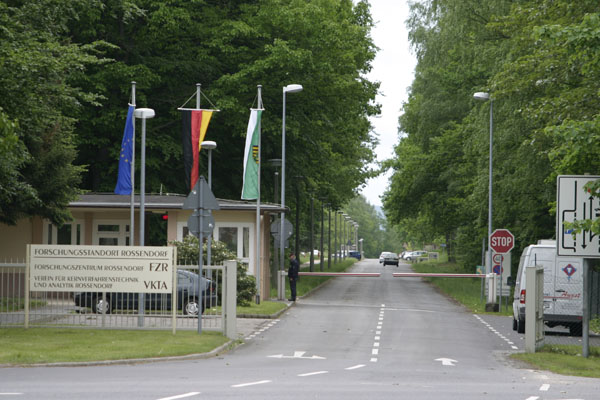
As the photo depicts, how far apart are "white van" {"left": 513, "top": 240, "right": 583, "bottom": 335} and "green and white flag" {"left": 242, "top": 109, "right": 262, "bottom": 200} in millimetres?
11564

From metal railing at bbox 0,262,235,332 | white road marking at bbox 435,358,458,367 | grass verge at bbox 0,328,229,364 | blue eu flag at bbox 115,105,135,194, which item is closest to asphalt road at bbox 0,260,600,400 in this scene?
white road marking at bbox 435,358,458,367

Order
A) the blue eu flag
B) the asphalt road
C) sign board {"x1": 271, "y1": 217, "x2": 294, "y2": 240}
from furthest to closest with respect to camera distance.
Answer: sign board {"x1": 271, "y1": 217, "x2": 294, "y2": 240}
the blue eu flag
the asphalt road

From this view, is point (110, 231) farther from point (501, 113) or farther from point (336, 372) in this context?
point (336, 372)

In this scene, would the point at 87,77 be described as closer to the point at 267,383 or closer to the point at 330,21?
the point at 330,21

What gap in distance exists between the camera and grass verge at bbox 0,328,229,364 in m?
16.3

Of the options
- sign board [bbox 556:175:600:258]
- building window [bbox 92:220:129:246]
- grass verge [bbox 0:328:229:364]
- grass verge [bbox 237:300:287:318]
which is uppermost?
sign board [bbox 556:175:600:258]

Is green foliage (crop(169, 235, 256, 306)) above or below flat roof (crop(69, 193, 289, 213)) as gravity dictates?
below

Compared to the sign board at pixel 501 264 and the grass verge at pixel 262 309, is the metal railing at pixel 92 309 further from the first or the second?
the sign board at pixel 501 264

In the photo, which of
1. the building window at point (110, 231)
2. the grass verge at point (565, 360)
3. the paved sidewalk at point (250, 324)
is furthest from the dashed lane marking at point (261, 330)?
the building window at point (110, 231)

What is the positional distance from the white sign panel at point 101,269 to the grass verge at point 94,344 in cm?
100

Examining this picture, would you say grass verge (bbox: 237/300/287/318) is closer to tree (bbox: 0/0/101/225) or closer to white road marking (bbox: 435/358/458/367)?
tree (bbox: 0/0/101/225)

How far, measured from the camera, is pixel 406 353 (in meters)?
19.1

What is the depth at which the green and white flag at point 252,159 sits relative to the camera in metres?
33.8

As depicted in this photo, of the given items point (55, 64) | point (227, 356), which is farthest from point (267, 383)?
point (55, 64)
